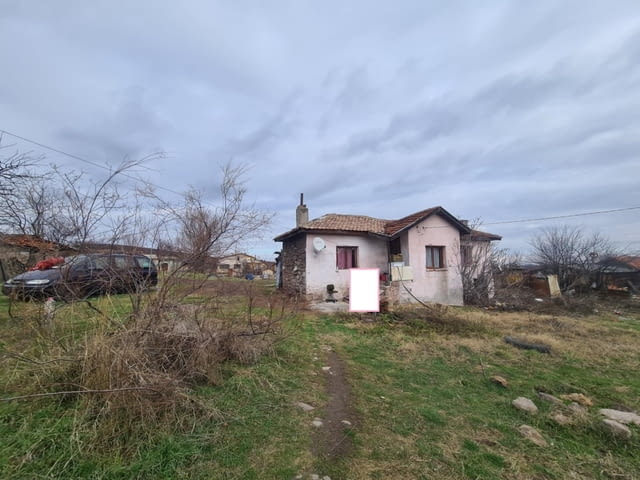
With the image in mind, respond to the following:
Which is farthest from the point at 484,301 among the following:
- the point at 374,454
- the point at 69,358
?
the point at 69,358

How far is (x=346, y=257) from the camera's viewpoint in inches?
478

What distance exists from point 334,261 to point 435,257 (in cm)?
444

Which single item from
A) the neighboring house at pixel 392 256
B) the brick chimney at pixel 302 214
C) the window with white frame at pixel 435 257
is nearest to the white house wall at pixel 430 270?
the neighboring house at pixel 392 256

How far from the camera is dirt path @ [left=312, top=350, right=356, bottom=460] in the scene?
7.72 ft

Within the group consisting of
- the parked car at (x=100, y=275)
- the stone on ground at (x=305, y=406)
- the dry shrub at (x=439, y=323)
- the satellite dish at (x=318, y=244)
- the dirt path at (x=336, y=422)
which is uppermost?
the satellite dish at (x=318, y=244)

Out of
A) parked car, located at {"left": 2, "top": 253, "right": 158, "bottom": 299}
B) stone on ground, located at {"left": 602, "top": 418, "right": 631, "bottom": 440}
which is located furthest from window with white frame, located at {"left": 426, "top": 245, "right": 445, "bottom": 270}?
parked car, located at {"left": 2, "top": 253, "right": 158, "bottom": 299}

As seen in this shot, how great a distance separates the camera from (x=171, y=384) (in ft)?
8.48

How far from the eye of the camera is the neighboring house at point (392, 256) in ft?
37.2

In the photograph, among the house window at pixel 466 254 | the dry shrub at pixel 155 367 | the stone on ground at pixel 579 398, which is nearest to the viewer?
the dry shrub at pixel 155 367

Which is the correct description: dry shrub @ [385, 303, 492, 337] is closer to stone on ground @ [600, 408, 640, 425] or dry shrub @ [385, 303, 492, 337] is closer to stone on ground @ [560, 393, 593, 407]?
stone on ground @ [560, 393, 593, 407]

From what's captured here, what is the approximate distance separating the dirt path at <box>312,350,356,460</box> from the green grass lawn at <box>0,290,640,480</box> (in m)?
0.08

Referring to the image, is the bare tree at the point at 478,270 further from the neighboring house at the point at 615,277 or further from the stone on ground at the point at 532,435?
the stone on ground at the point at 532,435

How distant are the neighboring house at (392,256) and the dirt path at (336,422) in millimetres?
7500

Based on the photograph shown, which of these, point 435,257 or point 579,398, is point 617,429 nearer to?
point 579,398
